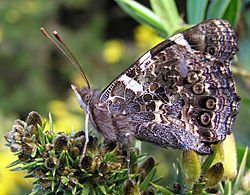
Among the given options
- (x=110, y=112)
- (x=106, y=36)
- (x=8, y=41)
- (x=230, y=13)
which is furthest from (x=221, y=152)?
(x=106, y=36)

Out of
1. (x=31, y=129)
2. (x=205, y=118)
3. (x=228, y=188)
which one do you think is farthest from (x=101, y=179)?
(x=205, y=118)

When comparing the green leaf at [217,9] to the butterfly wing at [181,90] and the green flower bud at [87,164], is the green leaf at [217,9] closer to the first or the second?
the butterfly wing at [181,90]

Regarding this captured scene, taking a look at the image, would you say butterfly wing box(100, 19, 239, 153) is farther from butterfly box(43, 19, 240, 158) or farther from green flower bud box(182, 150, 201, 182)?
green flower bud box(182, 150, 201, 182)

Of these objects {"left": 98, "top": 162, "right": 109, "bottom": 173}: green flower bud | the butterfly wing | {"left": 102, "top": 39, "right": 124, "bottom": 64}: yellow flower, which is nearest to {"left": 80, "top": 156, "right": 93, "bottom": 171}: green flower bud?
{"left": 98, "top": 162, "right": 109, "bottom": 173}: green flower bud

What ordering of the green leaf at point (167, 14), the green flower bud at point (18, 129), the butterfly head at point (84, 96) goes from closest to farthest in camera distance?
the green flower bud at point (18, 129)
the butterfly head at point (84, 96)
the green leaf at point (167, 14)

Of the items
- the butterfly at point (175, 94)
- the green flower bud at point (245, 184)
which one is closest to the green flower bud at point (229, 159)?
the green flower bud at point (245, 184)

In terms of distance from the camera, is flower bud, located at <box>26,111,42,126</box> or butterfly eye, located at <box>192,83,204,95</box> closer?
flower bud, located at <box>26,111,42,126</box>
